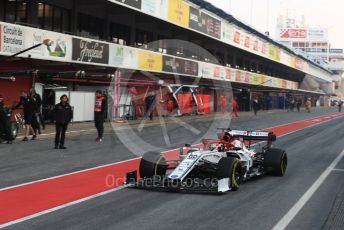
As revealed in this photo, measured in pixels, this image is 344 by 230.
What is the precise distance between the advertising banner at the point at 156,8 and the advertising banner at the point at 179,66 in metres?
3.10

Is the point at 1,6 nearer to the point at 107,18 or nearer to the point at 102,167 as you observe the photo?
the point at 107,18

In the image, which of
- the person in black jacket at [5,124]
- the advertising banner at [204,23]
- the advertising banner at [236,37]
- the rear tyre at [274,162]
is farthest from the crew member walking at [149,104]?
the rear tyre at [274,162]

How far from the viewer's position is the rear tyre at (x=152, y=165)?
956 cm

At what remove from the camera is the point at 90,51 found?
80.1 feet

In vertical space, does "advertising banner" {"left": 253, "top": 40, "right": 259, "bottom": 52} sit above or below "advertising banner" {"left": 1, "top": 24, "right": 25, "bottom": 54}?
above

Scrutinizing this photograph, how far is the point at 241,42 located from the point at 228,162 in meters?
39.9

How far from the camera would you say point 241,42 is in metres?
47.8

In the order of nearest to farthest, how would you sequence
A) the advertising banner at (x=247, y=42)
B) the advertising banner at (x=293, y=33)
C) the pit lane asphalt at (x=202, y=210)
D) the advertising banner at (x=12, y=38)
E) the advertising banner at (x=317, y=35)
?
1. the pit lane asphalt at (x=202, y=210)
2. the advertising banner at (x=12, y=38)
3. the advertising banner at (x=247, y=42)
4. the advertising banner at (x=293, y=33)
5. the advertising banner at (x=317, y=35)

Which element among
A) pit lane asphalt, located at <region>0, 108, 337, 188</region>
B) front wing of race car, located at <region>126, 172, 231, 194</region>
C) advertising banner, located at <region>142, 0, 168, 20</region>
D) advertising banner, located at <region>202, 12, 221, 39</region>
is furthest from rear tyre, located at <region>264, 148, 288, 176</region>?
advertising banner, located at <region>202, 12, 221, 39</region>

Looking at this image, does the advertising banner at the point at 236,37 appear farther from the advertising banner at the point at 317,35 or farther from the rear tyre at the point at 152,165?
the advertising banner at the point at 317,35

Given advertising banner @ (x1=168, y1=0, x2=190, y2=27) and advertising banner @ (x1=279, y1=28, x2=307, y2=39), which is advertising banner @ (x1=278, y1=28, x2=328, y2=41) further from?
advertising banner @ (x1=168, y1=0, x2=190, y2=27)

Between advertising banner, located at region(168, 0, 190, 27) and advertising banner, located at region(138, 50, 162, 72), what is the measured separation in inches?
100

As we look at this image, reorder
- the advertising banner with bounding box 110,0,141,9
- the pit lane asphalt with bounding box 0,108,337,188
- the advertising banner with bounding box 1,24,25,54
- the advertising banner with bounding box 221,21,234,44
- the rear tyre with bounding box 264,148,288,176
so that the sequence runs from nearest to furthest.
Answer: the pit lane asphalt with bounding box 0,108,337,188 < the rear tyre with bounding box 264,148,288,176 < the advertising banner with bounding box 1,24,25,54 < the advertising banner with bounding box 110,0,141,9 < the advertising banner with bounding box 221,21,234,44

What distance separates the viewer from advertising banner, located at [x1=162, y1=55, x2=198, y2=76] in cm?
3284
